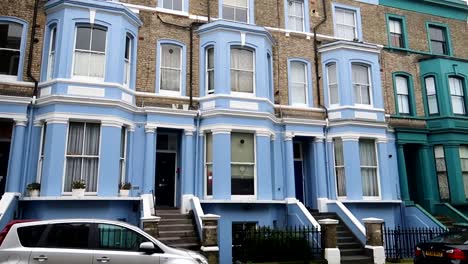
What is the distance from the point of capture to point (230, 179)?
51.1 feet

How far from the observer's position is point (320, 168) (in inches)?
711

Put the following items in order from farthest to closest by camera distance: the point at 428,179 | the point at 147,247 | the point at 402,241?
the point at 428,179
the point at 402,241
the point at 147,247

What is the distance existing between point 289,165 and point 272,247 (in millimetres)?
5356

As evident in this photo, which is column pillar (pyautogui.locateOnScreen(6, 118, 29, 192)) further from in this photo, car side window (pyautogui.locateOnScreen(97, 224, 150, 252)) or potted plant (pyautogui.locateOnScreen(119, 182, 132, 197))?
car side window (pyautogui.locateOnScreen(97, 224, 150, 252))

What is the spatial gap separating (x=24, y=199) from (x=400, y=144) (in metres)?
16.6

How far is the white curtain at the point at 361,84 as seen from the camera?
1905 cm

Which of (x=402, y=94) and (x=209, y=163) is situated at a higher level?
(x=402, y=94)

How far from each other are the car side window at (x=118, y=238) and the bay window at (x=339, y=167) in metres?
11.8

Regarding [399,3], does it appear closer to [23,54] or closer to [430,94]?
[430,94]

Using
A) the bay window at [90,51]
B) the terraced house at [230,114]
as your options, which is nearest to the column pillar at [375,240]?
the terraced house at [230,114]

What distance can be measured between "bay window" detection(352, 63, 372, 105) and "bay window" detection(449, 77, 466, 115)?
16.8ft

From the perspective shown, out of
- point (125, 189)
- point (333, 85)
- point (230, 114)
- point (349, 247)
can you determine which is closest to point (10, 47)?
point (125, 189)

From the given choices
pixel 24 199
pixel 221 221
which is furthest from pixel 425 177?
pixel 24 199

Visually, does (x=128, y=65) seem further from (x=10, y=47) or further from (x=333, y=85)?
(x=333, y=85)
